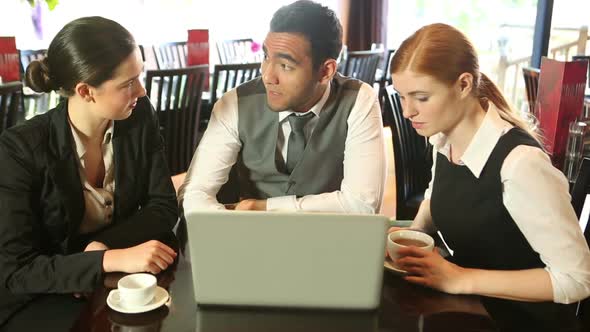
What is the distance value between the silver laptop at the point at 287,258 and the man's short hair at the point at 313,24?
0.85m

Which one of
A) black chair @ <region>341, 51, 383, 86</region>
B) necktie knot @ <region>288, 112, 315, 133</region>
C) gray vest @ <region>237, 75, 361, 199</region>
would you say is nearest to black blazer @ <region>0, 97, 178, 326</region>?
gray vest @ <region>237, 75, 361, 199</region>

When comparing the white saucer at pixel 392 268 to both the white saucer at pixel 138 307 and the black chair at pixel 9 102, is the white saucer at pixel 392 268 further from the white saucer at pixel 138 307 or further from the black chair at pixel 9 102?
the black chair at pixel 9 102

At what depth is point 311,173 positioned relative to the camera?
1.70 m

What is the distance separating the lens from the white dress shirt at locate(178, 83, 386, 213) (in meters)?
Answer: 1.60

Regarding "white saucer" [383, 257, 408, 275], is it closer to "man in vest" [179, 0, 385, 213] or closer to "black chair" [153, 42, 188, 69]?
"man in vest" [179, 0, 385, 213]

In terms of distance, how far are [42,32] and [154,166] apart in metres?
3.62

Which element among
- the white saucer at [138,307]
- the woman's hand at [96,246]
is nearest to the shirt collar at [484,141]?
the white saucer at [138,307]

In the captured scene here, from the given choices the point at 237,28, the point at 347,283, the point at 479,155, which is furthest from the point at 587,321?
the point at 237,28

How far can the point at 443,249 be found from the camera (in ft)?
4.19

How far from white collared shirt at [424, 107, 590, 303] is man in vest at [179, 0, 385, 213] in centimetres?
57

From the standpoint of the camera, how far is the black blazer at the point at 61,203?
116 centimetres

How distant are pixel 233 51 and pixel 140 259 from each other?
13.8 ft

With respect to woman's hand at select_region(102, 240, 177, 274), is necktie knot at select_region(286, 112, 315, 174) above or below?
above

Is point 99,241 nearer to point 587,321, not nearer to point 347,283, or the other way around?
point 347,283
